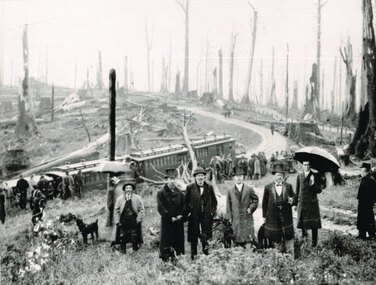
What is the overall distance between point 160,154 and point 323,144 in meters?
7.41

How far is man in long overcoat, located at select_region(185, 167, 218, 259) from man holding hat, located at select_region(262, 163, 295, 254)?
0.93 metres

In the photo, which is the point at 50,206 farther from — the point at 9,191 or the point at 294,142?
the point at 294,142

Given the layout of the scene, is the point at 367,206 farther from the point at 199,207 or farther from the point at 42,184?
the point at 42,184

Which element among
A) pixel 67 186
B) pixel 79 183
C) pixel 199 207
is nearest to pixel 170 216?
pixel 199 207

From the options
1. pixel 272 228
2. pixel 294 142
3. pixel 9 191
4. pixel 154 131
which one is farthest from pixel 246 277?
pixel 154 131

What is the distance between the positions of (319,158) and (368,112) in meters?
6.88

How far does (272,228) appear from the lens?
229 inches

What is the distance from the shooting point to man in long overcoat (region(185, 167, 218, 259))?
5.96 m

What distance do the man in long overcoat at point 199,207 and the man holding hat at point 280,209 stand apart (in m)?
0.93

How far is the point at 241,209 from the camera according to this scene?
6.04 m

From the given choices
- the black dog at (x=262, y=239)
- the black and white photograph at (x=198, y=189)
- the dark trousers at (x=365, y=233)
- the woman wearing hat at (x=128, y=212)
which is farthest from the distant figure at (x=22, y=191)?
the dark trousers at (x=365, y=233)

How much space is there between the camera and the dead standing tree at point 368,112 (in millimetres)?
11953

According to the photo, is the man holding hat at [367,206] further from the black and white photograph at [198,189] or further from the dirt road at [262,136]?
the dirt road at [262,136]

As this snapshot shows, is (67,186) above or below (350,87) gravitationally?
below
